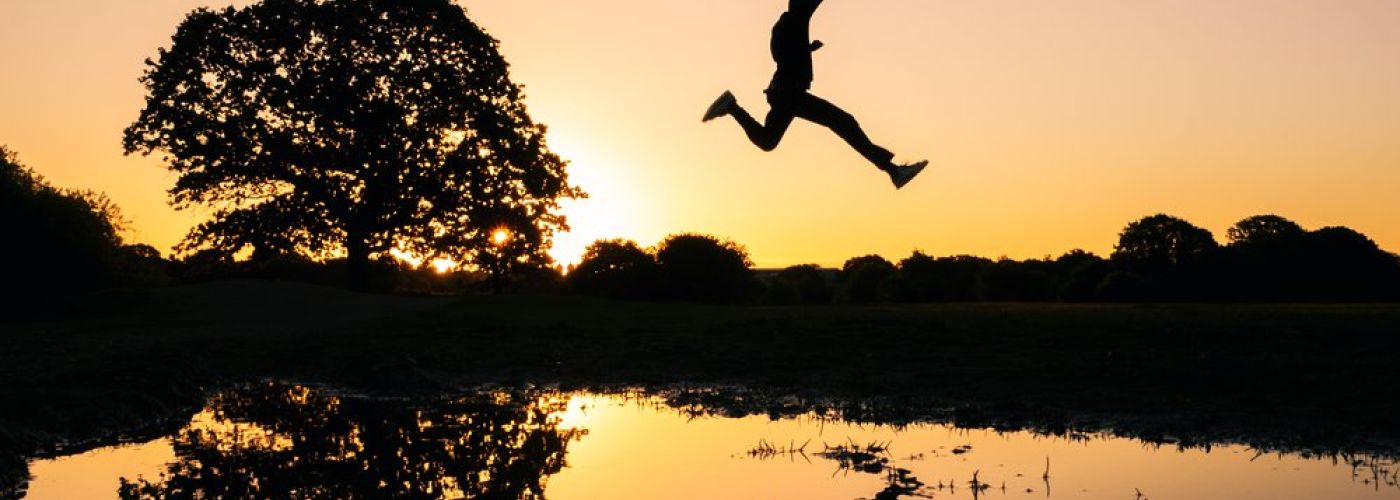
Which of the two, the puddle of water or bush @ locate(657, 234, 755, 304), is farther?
bush @ locate(657, 234, 755, 304)

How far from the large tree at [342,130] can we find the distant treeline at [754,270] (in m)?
1.95

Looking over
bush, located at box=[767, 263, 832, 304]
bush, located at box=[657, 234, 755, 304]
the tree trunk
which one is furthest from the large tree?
bush, located at box=[767, 263, 832, 304]

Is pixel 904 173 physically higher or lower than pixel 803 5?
lower

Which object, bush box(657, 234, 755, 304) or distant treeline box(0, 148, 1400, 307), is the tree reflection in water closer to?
distant treeline box(0, 148, 1400, 307)

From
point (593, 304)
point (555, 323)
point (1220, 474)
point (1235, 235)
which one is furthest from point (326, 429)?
point (1235, 235)

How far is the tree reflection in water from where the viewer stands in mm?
13914

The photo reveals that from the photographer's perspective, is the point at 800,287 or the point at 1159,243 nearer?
the point at 1159,243

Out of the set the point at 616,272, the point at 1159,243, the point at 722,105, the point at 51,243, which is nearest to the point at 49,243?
the point at 51,243

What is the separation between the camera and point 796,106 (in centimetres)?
1121

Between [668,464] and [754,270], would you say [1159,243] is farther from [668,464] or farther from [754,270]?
[668,464]

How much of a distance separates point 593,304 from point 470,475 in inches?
1079

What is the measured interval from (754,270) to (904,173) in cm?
5538

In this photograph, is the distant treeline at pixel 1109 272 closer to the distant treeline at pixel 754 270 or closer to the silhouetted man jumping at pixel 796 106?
the distant treeline at pixel 754 270

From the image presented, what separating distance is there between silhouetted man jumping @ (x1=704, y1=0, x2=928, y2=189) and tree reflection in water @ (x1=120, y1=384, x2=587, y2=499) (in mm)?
4723
